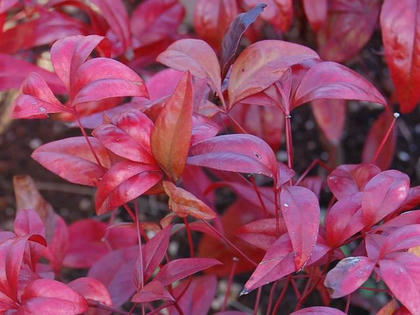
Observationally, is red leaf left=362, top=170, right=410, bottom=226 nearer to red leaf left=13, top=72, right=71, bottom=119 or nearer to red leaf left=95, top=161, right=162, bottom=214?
red leaf left=95, top=161, right=162, bottom=214

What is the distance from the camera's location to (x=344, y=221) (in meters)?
0.68

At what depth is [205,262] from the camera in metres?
0.73

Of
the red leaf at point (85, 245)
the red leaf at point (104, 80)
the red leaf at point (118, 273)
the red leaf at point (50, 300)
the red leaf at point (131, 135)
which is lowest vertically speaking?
the red leaf at point (85, 245)

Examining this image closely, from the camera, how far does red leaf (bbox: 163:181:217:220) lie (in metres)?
0.65

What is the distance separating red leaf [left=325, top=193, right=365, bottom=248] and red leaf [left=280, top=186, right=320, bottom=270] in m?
0.04

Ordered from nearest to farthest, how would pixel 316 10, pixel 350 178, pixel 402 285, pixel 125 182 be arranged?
pixel 402 285
pixel 125 182
pixel 350 178
pixel 316 10

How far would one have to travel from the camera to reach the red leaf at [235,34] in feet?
2.37

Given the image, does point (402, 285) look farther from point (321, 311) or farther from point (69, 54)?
point (69, 54)

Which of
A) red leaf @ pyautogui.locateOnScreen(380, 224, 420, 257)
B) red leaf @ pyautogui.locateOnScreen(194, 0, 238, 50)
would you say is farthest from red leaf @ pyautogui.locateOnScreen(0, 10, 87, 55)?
red leaf @ pyautogui.locateOnScreen(380, 224, 420, 257)

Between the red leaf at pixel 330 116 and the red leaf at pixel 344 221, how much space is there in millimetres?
487

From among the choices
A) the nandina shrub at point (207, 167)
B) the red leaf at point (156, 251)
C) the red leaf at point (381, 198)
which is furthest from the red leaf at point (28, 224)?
the red leaf at point (381, 198)

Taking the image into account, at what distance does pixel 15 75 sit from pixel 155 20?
10.8 inches

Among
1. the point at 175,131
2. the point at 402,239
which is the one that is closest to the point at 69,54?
the point at 175,131

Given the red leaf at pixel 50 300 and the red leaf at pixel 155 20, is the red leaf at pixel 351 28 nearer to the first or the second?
the red leaf at pixel 155 20
